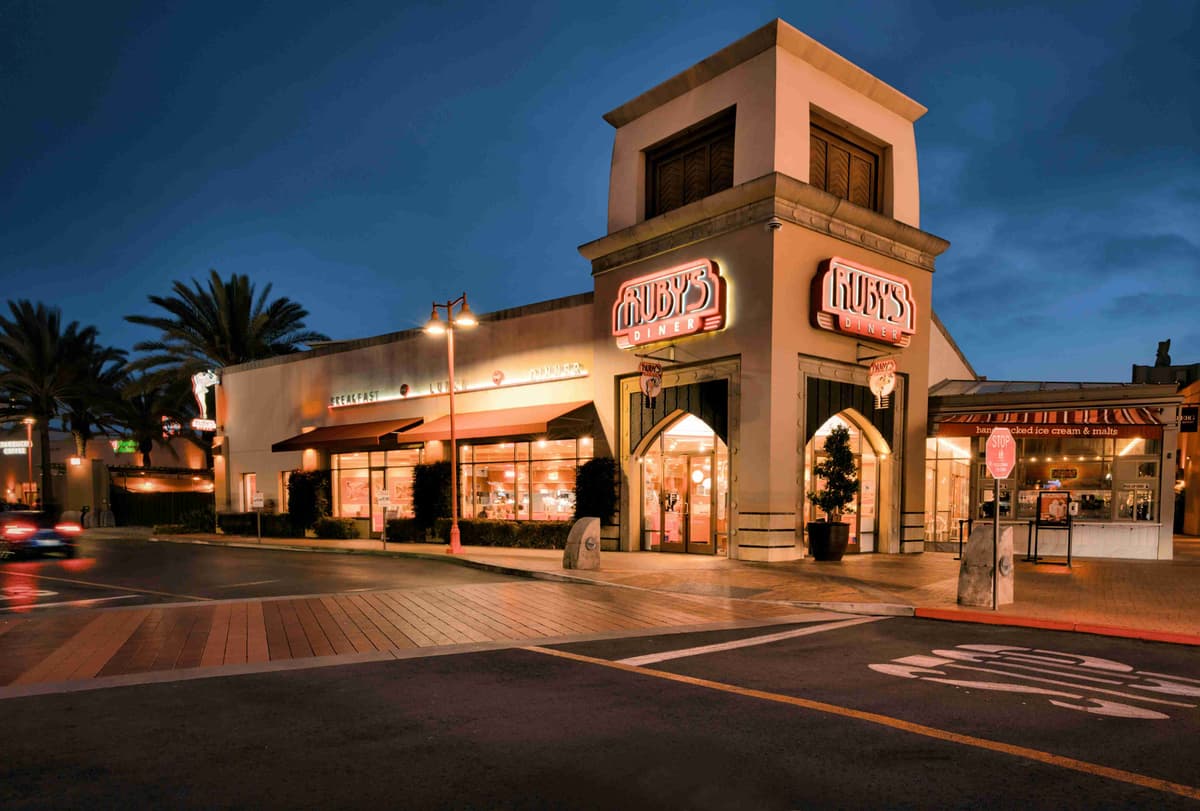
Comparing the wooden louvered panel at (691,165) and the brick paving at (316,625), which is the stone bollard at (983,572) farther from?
the wooden louvered panel at (691,165)

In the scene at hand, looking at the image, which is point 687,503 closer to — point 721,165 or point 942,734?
point 721,165

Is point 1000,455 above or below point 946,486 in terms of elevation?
above

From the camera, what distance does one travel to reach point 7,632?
8.95m

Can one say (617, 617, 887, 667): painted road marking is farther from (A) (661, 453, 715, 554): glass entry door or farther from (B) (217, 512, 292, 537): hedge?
(B) (217, 512, 292, 537): hedge

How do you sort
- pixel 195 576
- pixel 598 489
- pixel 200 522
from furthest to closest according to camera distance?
pixel 200 522
pixel 598 489
pixel 195 576

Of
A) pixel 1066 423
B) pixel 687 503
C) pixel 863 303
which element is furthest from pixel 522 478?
pixel 1066 423

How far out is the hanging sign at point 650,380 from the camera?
59.1 ft

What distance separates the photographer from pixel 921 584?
42.7 feet

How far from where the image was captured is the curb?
8.83 meters

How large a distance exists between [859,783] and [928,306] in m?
18.2

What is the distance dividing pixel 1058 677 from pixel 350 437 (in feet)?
77.7

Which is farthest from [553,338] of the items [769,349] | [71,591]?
[71,591]

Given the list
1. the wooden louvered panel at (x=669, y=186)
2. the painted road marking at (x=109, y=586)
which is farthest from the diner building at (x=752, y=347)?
the painted road marking at (x=109, y=586)

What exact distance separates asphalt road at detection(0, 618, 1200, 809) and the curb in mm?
1417
